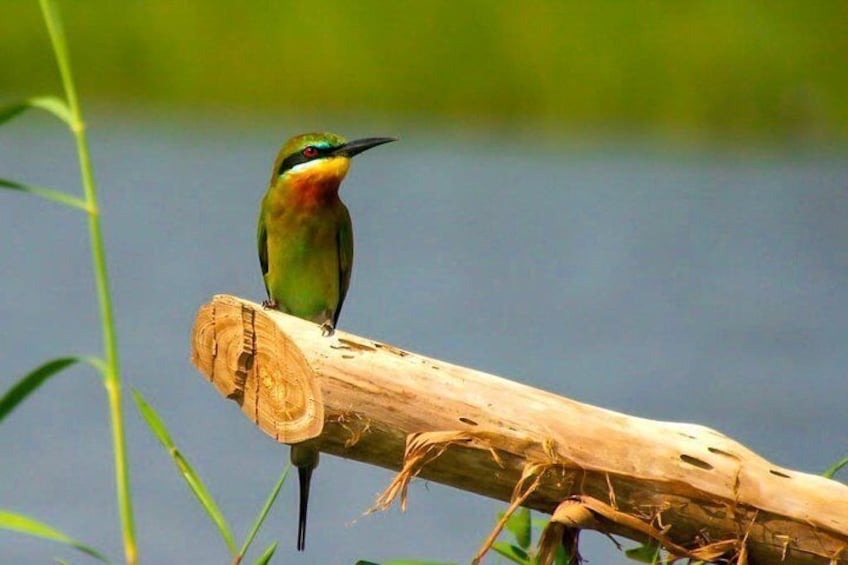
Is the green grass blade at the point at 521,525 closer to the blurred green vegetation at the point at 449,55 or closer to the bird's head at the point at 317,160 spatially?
the bird's head at the point at 317,160

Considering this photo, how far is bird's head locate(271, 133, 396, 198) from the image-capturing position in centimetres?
253

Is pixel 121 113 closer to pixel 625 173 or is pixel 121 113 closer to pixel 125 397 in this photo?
pixel 625 173

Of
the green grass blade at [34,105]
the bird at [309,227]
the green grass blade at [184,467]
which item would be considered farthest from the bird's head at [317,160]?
the green grass blade at [34,105]

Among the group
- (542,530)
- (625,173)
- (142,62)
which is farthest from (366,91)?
(542,530)

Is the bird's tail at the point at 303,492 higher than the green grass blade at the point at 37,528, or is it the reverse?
the green grass blade at the point at 37,528

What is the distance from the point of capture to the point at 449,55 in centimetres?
622

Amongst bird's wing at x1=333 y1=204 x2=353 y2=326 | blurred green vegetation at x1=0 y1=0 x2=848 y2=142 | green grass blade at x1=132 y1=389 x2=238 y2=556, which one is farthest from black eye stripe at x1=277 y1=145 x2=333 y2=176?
blurred green vegetation at x1=0 y1=0 x2=848 y2=142

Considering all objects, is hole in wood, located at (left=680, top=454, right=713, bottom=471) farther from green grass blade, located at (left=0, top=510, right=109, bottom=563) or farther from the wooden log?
green grass blade, located at (left=0, top=510, right=109, bottom=563)

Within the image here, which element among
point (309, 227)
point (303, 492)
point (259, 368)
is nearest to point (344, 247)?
point (309, 227)

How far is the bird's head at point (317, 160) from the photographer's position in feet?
8.30

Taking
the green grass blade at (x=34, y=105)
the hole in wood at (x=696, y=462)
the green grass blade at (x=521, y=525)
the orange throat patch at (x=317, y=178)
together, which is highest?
the green grass blade at (x=34, y=105)

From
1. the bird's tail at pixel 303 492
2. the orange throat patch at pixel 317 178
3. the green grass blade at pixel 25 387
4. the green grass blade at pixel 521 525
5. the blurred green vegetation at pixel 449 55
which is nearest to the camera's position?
the green grass blade at pixel 25 387

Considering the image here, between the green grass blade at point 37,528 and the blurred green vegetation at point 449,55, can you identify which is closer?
the green grass blade at point 37,528

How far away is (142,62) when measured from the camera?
614 cm
